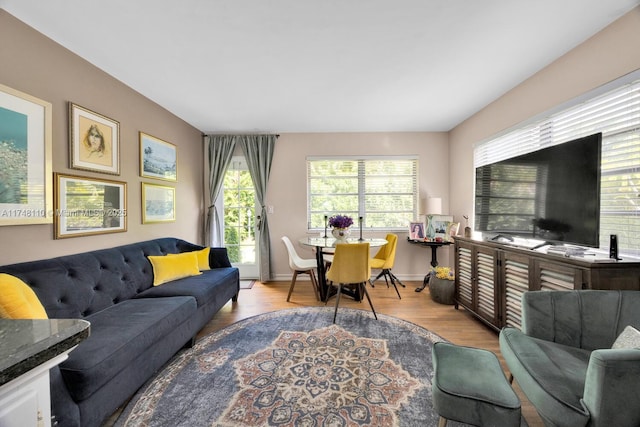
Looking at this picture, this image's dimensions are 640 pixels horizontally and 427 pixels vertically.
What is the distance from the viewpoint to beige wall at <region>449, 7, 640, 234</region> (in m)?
1.76

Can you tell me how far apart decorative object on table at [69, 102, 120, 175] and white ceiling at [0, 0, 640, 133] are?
0.51 metres

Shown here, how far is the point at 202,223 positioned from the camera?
14.0 feet

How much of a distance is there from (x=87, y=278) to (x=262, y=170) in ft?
8.92

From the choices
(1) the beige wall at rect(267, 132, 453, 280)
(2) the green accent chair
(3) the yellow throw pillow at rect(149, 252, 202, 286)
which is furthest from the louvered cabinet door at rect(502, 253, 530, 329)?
(3) the yellow throw pillow at rect(149, 252, 202, 286)

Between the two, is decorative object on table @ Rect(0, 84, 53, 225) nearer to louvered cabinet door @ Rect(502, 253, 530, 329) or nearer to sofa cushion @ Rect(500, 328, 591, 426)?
sofa cushion @ Rect(500, 328, 591, 426)

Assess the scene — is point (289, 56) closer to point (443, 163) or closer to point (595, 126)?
point (595, 126)

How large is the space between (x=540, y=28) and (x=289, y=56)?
1.96 m

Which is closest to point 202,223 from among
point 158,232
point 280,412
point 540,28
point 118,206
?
point 158,232

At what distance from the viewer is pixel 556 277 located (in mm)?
1849

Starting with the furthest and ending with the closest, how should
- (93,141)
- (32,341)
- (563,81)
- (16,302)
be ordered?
(93,141), (563,81), (16,302), (32,341)

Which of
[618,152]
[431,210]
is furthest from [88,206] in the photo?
[618,152]

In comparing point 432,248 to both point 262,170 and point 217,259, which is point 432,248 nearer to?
point 262,170

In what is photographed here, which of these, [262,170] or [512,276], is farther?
[262,170]

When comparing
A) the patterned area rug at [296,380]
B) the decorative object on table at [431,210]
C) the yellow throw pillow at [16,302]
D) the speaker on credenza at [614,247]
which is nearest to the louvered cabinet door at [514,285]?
the speaker on credenza at [614,247]
